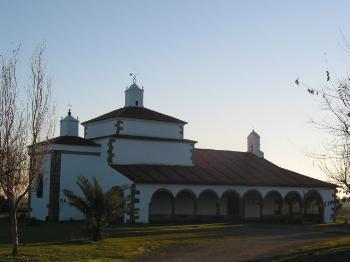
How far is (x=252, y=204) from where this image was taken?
44.8 meters

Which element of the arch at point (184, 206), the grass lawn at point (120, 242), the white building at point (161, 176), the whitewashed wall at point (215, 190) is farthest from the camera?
the arch at point (184, 206)

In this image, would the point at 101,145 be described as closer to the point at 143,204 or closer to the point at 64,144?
the point at 64,144

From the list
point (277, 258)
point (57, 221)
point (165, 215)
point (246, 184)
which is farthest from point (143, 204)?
point (277, 258)

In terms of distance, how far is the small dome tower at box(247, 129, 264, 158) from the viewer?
52.8m

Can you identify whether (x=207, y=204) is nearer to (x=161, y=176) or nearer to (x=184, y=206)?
(x=184, y=206)

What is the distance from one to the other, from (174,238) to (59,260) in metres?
9.36

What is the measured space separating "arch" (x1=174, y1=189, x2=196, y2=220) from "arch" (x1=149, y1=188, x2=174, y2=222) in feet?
2.21

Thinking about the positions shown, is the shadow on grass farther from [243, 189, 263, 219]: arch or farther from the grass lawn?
[243, 189, 263, 219]: arch

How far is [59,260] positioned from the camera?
18.6m

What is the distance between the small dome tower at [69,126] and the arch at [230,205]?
11.8 metres

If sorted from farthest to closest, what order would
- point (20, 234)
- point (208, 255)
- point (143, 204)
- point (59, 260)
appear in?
point (143, 204)
point (20, 234)
point (208, 255)
point (59, 260)

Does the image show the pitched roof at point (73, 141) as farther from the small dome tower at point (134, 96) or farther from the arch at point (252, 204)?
the arch at point (252, 204)

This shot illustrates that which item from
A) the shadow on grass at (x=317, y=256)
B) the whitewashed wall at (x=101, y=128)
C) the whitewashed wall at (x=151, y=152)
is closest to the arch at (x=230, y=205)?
the whitewashed wall at (x=151, y=152)

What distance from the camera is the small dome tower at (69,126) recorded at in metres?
42.7
